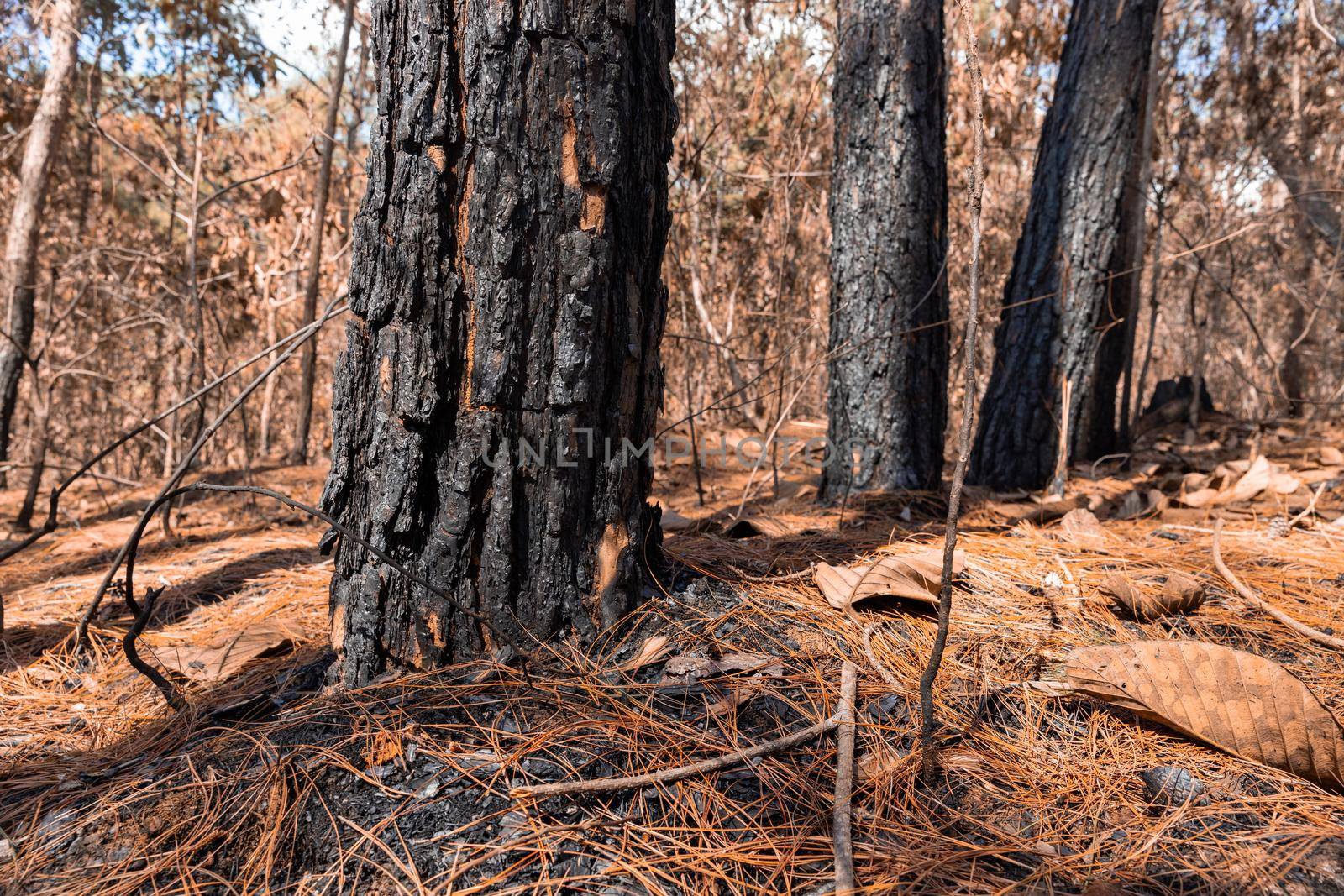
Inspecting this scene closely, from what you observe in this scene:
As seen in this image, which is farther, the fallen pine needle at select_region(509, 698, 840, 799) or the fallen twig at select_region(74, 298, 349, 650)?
the fallen twig at select_region(74, 298, 349, 650)

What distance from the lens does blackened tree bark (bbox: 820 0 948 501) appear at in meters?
3.10

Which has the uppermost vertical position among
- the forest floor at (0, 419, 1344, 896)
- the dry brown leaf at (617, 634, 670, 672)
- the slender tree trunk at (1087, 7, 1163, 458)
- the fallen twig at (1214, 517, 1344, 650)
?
the slender tree trunk at (1087, 7, 1163, 458)

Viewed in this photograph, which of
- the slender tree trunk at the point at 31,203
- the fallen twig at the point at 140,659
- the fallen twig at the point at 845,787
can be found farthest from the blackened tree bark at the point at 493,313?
the slender tree trunk at the point at 31,203

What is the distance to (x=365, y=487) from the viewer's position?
1551mm

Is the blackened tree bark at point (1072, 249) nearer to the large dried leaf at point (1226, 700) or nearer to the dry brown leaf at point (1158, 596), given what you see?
the dry brown leaf at point (1158, 596)

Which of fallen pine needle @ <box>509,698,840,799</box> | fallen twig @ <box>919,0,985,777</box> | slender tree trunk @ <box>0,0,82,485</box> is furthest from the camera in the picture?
slender tree trunk @ <box>0,0,82,485</box>

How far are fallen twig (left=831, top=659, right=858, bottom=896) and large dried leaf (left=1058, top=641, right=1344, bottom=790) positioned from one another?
433mm

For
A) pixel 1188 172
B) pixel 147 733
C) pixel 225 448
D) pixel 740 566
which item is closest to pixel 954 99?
pixel 1188 172

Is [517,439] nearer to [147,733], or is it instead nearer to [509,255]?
[509,255]

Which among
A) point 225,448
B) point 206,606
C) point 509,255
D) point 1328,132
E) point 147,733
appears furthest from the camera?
point 225,448

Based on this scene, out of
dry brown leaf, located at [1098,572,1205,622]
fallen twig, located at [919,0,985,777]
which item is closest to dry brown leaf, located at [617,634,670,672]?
fallen twig, located at [919,0,985,777]

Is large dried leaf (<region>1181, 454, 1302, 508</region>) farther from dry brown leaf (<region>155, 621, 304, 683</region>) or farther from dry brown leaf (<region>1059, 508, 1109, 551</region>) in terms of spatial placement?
dry brown leaf (<region>155, 621, 304, 683</region>)

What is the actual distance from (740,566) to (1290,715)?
1134 millimetres

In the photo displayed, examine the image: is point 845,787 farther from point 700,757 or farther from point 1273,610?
point 1273,610
